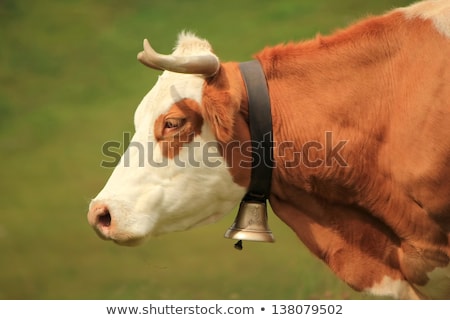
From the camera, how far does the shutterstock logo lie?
178 inches

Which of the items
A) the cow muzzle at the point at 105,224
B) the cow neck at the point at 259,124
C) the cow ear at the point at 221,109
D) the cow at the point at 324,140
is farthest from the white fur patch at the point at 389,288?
the cow muzzle at the point at 105,224

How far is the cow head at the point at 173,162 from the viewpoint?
445 cm

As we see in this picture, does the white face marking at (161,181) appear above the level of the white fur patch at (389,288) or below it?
above

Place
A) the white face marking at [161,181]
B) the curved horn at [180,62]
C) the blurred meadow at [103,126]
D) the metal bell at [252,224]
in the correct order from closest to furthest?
1. the curved horn at [180,62]
2. the white face marking at [161,181]
3. the metal bell at [252,224]
4. the blurred meadow at [103,126]

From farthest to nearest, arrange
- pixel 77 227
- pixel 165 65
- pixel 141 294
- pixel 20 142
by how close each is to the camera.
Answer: pixel 20 142 < pixel 77 227 < pixel 141 294 < pixel 165 65

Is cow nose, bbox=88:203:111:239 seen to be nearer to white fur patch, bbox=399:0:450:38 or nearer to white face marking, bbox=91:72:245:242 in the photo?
white face marking, bbox=91:72:245:242

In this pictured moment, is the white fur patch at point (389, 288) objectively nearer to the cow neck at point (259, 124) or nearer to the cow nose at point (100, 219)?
the cow neck at point (259, 124)

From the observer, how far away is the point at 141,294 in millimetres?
8000

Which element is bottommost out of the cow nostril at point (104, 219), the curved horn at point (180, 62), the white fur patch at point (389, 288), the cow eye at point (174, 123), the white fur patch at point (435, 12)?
the white fur patch at point (389, 288)

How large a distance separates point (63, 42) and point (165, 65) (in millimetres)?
6569

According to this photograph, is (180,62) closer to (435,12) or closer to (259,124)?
(259,124)

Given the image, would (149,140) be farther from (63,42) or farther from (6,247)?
(63,42)

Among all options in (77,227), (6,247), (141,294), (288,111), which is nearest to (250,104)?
(288,111)

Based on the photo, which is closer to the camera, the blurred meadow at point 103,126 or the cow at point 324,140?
the cow at point 324,140
